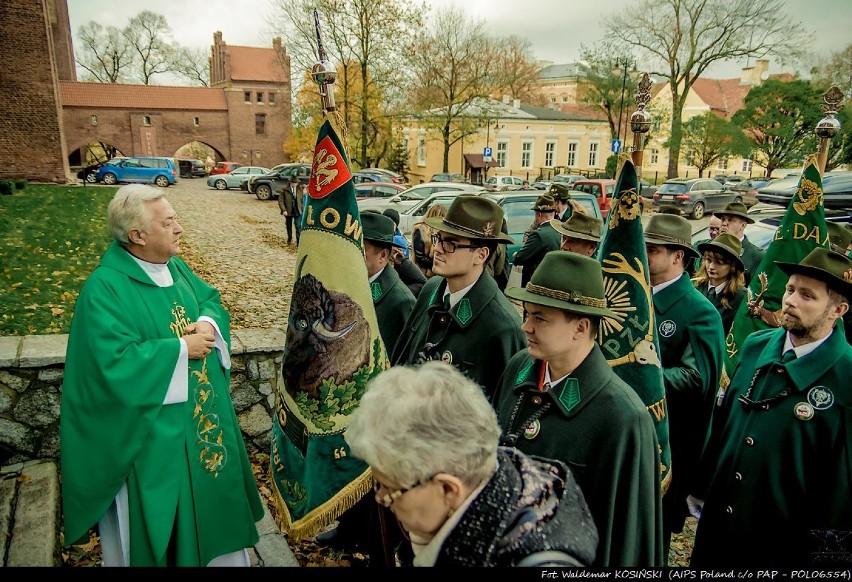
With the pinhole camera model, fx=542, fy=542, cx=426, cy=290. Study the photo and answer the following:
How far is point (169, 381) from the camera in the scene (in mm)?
2672

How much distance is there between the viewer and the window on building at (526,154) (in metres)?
47.7

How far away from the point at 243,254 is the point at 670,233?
39.8 feet

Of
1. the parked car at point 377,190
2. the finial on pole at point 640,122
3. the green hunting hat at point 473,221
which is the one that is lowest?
the parked car at point 377,190

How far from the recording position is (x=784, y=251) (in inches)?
155

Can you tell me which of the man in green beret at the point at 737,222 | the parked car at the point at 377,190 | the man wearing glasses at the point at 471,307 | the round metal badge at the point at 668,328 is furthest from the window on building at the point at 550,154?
the man wearing glasses at the point at 471,307

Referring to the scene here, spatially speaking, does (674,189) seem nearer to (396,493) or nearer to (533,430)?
(533,430)

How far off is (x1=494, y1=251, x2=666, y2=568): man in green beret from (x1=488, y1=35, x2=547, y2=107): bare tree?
4199 cm

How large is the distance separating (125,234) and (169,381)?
772mm

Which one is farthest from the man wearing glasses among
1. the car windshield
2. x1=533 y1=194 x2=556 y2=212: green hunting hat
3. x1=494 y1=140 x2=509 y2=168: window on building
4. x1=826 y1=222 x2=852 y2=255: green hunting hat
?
x1=494 y1=140 x2=509 y2=168: window on building

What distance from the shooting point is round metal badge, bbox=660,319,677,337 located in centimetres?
339

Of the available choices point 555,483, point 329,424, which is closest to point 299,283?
point 329,424

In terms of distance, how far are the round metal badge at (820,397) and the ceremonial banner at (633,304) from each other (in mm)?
670

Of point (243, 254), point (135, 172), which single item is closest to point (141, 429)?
point (243, 254)

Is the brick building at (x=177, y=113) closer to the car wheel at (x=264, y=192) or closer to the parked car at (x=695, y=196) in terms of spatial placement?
the car wheel at (x=264, y=192)
